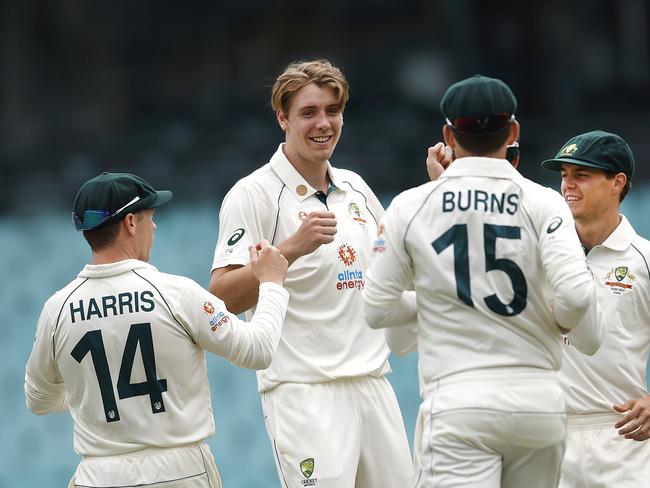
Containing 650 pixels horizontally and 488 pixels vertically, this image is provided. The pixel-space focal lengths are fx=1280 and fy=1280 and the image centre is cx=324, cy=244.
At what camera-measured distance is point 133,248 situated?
3.78 meters

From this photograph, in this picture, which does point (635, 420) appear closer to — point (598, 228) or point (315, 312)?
point (598, 228)

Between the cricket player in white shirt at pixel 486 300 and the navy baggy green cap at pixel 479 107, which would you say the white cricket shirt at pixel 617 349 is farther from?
the navy baggy green cap at pixel 479 107

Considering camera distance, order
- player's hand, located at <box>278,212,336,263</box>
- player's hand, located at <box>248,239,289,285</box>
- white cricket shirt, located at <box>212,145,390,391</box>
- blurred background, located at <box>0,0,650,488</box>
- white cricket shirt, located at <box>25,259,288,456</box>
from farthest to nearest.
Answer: blurred background, located at <box>0,0,650,488</box>
white cricket shirt, located at <box>212,145,390,391</box>
player's hand, located at <box>278,212,336,263</box>
player's hand, located at <box>248,239,289,285</box>
white cricket shirt, located at <box>25,259,288,456</box>

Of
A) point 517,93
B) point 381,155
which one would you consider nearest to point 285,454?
point 381,155

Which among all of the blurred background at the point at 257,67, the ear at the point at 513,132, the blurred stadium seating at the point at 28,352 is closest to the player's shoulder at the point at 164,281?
the ear at the point at 513,132

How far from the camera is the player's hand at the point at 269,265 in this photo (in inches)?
155

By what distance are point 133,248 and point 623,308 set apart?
1.58 metres

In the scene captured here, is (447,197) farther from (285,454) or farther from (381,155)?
(381,155)

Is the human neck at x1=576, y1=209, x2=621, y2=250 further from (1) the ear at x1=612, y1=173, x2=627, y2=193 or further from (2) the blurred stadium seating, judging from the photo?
(2) the blurred stadium seating

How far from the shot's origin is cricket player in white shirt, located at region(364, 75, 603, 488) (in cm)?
333

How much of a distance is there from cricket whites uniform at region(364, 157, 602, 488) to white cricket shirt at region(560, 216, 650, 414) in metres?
0.72

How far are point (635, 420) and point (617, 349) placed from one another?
0.78 feet

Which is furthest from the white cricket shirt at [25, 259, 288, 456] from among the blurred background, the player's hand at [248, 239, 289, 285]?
the blurred background

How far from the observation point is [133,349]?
3.62 m
